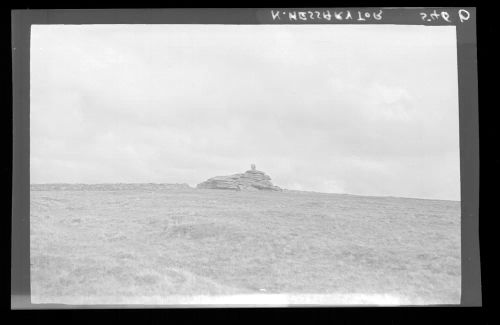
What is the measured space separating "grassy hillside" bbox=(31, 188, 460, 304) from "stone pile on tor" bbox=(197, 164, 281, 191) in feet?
0.11

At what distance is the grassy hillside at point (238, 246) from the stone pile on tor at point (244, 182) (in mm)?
34

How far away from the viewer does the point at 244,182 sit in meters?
2.64

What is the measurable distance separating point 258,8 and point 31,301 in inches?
77.5

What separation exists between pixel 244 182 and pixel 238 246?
1.12 feet

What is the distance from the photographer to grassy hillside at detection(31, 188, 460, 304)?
258 centimetres

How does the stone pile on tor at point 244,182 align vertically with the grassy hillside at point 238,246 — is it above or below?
above

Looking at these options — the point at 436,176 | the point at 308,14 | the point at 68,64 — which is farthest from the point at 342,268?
the point at 68,64

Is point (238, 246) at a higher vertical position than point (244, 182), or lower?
lower

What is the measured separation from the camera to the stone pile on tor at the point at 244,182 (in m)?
2.64

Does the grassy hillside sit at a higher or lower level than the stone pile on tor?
lower

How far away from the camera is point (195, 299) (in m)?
2.59

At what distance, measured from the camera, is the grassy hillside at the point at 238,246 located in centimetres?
258
